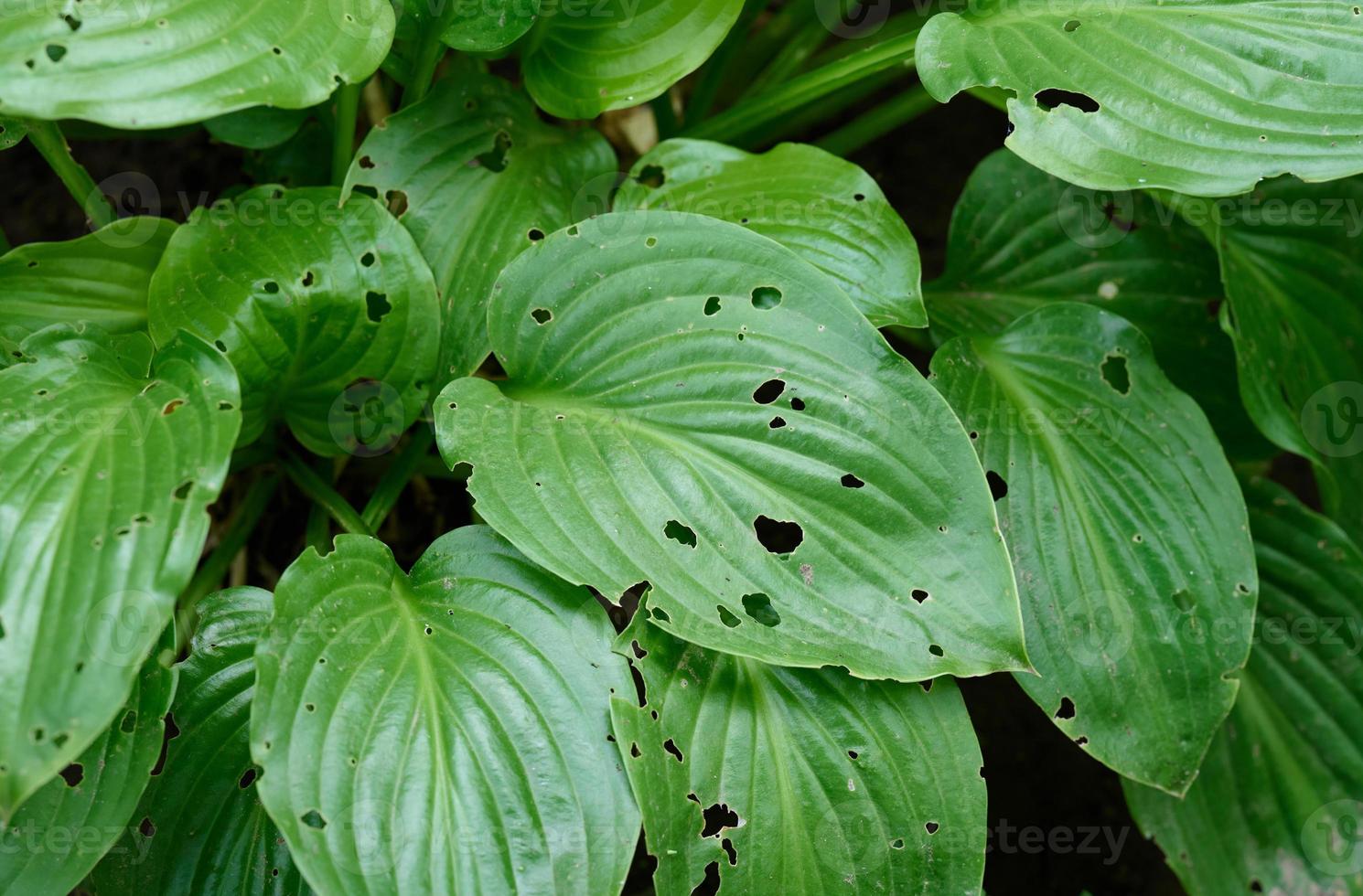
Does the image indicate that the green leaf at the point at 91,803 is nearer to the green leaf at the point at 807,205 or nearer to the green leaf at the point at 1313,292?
the green leaf at the point at 807,205

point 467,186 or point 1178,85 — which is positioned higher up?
point 467,186

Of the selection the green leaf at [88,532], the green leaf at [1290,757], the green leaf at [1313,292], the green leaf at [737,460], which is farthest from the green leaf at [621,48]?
the green leaf at [1290,757]

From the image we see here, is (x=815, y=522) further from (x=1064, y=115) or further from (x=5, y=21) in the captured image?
(x=5, y=21)

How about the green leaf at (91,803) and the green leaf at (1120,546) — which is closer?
the green leaf at (91,803)

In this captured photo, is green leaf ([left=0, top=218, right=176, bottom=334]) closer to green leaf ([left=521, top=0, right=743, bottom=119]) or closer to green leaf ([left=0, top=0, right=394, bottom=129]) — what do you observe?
green leaf ([left=0, top=0, right=394, bottom=129])

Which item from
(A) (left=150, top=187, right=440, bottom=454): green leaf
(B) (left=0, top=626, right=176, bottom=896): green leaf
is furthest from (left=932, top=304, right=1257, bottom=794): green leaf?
(B) (left=0, top=626, right=176, bottom=896): green leaf

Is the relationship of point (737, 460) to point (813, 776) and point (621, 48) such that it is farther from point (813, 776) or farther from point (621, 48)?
point (621, 48)

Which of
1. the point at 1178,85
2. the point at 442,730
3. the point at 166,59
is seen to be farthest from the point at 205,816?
the point at 1178,85
